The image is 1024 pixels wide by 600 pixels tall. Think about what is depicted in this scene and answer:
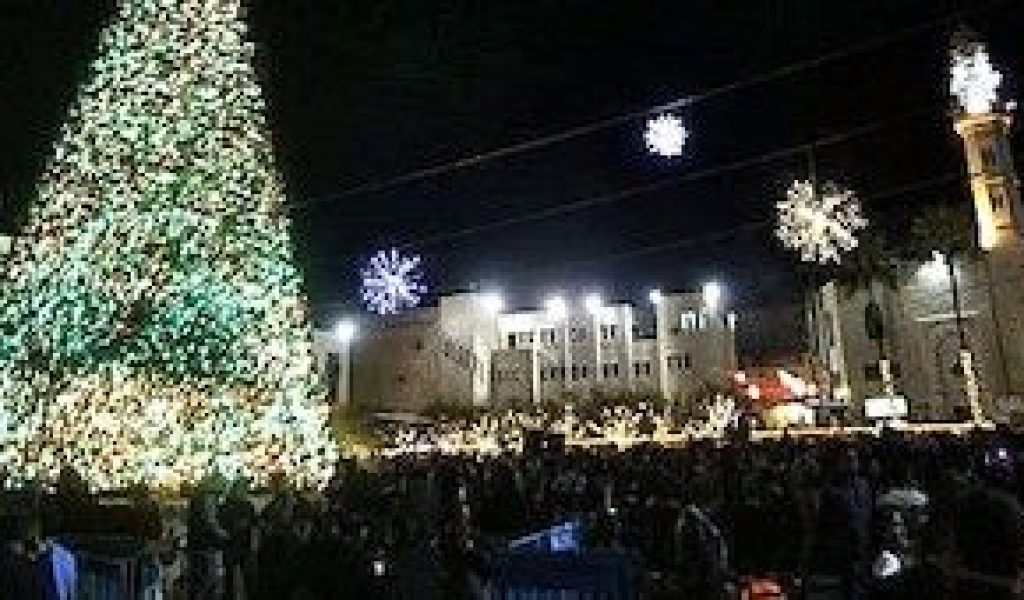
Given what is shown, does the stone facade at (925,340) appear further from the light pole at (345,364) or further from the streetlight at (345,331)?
the light pole at (345,364)

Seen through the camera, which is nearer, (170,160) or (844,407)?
(170,160)

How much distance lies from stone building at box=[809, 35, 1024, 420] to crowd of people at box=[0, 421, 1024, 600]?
1767 inches

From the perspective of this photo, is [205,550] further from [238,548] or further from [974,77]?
[974,77]

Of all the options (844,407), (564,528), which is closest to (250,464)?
(564,528)

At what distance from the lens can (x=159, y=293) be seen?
21.9 m

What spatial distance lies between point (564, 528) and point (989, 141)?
210 ft

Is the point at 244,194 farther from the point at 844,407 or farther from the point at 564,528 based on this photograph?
the point at 844,407

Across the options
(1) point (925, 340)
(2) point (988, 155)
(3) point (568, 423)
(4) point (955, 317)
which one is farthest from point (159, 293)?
(2) point (988, 155)

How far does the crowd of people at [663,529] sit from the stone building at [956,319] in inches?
1767

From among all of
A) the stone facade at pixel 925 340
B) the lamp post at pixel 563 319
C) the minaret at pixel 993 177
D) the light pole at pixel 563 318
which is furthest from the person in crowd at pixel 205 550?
the light pole at pixel 563 318

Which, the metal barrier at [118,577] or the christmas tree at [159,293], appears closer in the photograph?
the metal barrier at [118,577]

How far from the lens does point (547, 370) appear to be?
8150 centimetres

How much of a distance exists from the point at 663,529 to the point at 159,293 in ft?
47.3

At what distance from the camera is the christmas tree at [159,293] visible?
69.8 ft
